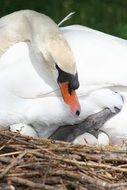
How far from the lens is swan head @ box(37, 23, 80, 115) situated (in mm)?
6902

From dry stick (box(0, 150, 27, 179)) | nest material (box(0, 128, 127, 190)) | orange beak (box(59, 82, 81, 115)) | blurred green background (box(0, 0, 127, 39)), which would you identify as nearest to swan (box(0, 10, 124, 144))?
orange beak (box(59, 82, 81, 115))

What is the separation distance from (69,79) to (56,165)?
0.80 m

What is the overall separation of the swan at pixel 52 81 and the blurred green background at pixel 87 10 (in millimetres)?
3506

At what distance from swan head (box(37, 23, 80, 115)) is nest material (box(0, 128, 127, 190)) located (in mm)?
390

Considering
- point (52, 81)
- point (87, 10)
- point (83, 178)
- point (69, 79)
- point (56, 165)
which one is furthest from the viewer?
point (87, 10)

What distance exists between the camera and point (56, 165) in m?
6.38

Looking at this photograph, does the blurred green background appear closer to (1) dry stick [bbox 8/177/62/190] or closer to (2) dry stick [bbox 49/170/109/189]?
(2) dry stick [bbox 49/170/109/189]

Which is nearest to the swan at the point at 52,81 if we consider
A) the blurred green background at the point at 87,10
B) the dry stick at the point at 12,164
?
the dry stick at the point at 12,164

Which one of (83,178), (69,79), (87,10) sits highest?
(69,79)

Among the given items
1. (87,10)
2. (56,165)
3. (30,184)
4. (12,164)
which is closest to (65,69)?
(56,165)

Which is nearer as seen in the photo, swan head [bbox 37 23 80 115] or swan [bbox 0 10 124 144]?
swan head [bbox 37 23 80 115]

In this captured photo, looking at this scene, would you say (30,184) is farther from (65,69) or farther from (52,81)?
(52,81)

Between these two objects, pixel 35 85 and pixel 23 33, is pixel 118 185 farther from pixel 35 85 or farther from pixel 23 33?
pixel 23 33

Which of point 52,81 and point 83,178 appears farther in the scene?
point 52,81
